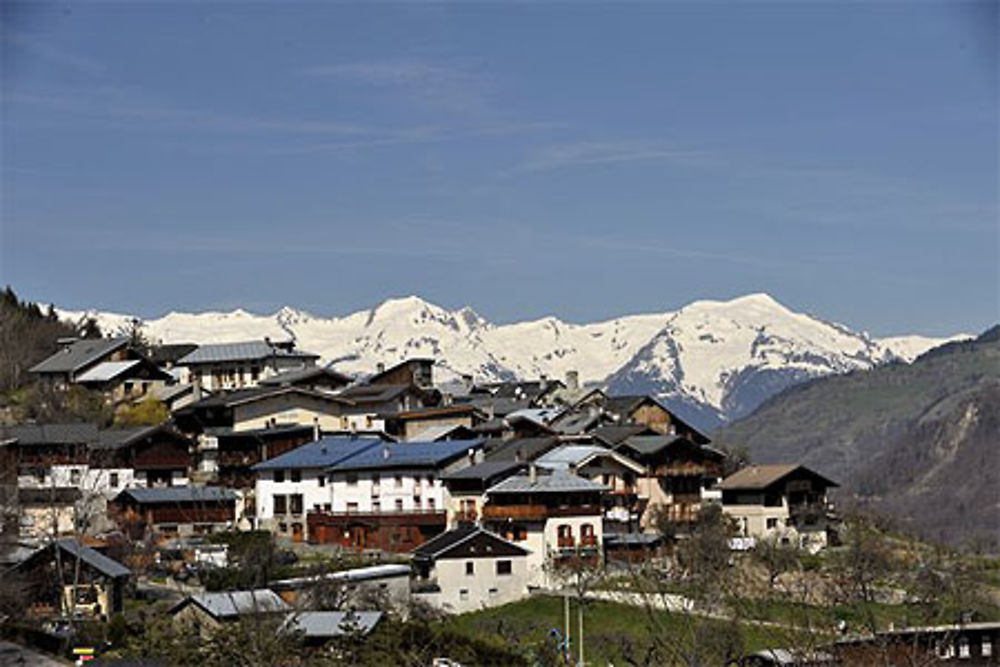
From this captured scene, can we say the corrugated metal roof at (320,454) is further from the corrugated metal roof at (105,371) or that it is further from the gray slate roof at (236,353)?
the gray slate roof at (236,353)

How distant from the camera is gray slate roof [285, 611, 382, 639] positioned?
97.6ft

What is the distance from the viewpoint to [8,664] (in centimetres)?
2786

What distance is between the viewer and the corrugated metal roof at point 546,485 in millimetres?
43312

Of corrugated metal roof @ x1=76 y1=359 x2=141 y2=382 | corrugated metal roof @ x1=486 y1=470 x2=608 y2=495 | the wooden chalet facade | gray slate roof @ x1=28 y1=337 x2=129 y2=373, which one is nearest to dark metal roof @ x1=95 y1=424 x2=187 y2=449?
the wooden chalet facade

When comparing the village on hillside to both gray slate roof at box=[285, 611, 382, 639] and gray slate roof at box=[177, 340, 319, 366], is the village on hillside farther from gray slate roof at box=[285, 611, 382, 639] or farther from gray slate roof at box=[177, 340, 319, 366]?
gray slate roof at box=[177, 340, 319, 366]

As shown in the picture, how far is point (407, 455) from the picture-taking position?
47.2 m

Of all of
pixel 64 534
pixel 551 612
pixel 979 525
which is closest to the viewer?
pixel 551 612

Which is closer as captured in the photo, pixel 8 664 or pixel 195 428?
pixel 8 664

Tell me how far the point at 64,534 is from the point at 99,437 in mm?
7009

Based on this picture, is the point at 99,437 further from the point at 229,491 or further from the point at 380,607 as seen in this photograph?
the point at 380,607

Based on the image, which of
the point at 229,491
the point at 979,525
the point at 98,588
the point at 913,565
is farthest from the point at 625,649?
the point at 979,525

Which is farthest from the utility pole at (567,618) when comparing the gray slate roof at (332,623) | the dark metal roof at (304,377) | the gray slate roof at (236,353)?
the gray slate roof at (236,353)

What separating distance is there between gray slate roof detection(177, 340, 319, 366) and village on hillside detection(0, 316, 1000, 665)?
3.60 feet

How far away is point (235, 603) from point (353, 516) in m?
14.0
